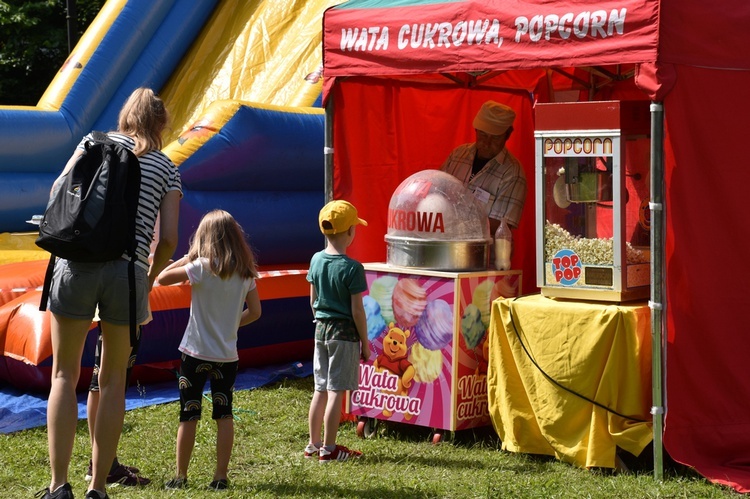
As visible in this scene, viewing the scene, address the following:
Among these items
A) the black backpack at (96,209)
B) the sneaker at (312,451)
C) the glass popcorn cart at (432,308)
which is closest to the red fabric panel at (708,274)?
the glass popcorn cart at (432,308)

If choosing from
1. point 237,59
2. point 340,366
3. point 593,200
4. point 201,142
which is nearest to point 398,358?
point 340,366

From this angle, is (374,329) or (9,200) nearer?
(374,329)

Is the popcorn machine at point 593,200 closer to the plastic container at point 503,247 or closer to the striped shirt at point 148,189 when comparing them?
the plastic container at point 503,247

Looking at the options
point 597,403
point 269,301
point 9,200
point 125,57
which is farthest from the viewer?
point 125,57

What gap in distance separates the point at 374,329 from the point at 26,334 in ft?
7.56

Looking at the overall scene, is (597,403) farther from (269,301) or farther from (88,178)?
(269,301)

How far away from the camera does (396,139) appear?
6754 mm

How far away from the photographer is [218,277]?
16.3ft

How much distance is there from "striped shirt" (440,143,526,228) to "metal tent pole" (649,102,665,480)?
50.6 inches

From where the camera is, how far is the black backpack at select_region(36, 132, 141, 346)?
432 cm

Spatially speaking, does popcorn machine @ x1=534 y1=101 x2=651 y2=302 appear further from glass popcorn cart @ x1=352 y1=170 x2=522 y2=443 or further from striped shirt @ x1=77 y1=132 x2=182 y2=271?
striped shirt @ x1=77 y1=132 x2=182 y2=271

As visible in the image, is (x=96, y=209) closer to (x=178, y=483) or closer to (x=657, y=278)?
(x=178, y=483)

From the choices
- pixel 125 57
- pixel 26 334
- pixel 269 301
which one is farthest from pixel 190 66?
pixel 26 334

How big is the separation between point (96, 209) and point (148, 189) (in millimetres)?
369
